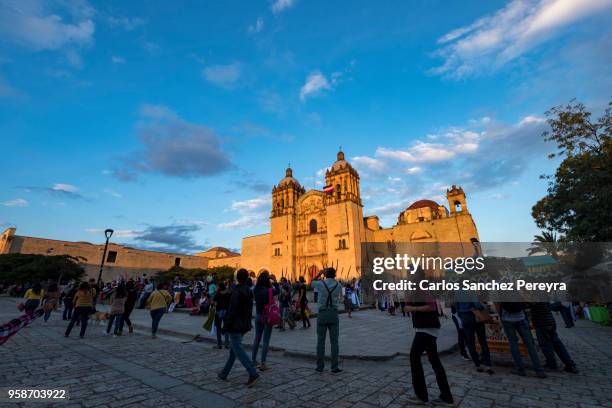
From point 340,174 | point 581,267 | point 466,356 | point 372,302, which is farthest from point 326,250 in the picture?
point 466,356

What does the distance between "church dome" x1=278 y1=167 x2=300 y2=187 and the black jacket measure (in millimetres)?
43376

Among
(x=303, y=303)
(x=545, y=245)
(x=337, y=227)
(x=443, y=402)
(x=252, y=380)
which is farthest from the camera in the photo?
(x=337, y=227)

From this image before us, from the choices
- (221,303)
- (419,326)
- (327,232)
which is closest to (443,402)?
A: (419,326)

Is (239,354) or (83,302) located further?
(83,302)

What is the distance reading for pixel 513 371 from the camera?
15.1 ft

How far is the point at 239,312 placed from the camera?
164 inches

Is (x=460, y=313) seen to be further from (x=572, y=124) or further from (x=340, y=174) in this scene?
(x=340, y=174)

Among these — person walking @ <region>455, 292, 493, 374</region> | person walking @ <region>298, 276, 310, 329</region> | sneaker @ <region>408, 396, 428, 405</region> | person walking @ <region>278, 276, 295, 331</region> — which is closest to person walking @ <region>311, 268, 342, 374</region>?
sneaker @ <region>408, 396, 428, 405</region>

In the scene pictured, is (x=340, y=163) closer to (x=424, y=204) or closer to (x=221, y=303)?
(x=424, y=204)

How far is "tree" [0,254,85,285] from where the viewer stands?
1293 inches

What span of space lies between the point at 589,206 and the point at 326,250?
3132 centimetres

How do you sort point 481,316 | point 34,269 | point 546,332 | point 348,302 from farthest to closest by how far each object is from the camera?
1. point 34,269
2. point 348,302
3. point 546,332
4. point 481,316

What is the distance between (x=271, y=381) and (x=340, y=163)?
4047cm

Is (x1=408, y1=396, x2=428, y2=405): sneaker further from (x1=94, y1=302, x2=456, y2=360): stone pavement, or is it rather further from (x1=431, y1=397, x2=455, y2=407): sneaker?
(x1=94, y1=302, x2=456, y2=360): stone pavement
